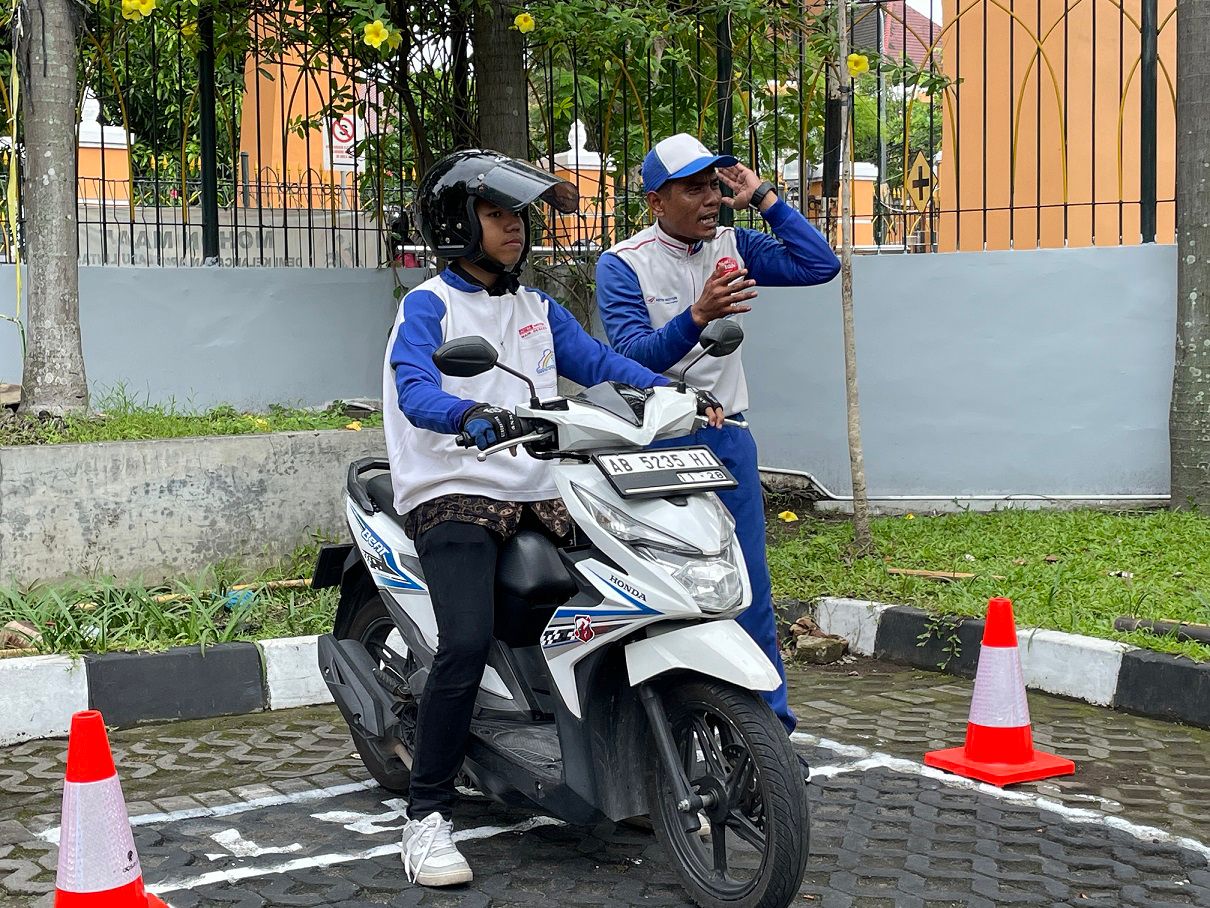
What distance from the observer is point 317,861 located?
3.95 metres

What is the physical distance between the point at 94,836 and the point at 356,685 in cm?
116

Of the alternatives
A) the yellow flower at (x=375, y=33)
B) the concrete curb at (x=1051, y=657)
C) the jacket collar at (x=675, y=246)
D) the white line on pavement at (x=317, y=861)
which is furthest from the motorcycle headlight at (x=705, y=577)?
the yellow flower at (x=375, y=33)

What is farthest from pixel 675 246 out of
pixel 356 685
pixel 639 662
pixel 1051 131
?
pixel 1051 131

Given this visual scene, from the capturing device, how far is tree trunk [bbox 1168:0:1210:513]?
7578mm

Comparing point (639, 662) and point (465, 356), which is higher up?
point (465, 356)

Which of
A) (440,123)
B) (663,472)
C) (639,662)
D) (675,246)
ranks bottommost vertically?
(639,662)

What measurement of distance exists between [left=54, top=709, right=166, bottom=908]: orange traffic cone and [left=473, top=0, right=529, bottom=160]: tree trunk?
5.27 meters

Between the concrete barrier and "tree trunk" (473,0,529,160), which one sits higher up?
"tree trunk" (473,0,529,160)

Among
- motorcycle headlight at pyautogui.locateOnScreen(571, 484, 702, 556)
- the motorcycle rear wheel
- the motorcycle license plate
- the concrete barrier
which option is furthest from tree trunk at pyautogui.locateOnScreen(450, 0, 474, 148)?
motorcycle headlight at pyautogui.locateOnScreen(571, 484, 702, 556)

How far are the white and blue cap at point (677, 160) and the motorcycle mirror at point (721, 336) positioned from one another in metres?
0.61

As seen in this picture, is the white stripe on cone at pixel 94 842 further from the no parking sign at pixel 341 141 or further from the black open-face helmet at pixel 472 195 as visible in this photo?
the no parking sign at pixel 341 141

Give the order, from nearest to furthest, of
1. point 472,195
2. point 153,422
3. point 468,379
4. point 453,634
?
point 453,634, point 472,195, point 468,379, point 153,422

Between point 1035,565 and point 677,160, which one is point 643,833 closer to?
point 677,160

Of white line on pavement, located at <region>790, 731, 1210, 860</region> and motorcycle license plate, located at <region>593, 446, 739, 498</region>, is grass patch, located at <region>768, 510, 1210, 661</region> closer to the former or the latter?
white line on pavement, located at <region>790, 731, 1210, 860</region>
